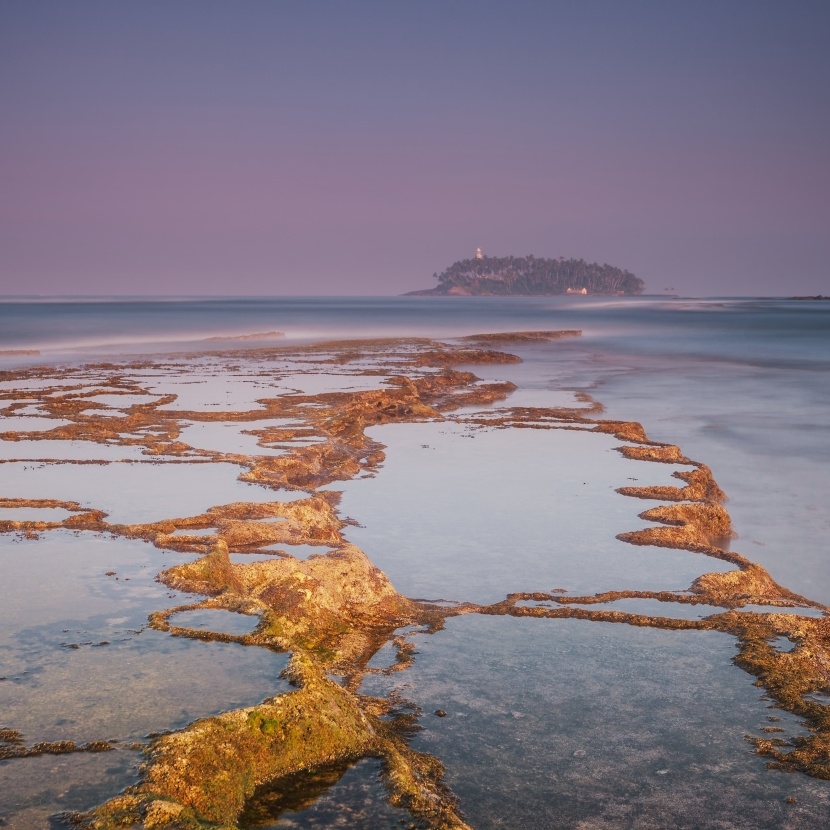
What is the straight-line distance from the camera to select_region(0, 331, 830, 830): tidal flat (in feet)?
12.4

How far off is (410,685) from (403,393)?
1354 centimetres

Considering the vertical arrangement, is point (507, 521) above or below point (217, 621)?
below

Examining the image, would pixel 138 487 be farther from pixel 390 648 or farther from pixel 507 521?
pixel 390 648

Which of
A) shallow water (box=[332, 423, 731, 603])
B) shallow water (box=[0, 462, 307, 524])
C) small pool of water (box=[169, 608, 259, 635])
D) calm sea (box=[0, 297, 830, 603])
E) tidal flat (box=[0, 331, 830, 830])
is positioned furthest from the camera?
calm sea (box=[0, 297, 830, 603])

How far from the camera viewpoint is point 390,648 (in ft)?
18.2

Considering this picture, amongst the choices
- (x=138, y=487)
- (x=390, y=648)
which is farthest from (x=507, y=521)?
(x=138, y=487)

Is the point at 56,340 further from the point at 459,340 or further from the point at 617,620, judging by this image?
the point at 617,620

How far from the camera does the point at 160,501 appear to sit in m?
Result: 8.36

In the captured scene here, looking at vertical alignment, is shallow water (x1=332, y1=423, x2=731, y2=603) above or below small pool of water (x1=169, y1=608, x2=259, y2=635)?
below

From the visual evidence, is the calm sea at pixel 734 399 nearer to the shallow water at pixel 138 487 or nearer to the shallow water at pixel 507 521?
the shallow water at pixel 507 521

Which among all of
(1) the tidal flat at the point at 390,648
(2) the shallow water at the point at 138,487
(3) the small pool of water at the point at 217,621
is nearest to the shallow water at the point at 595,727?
(1) the tidal flat at the point at 390,648

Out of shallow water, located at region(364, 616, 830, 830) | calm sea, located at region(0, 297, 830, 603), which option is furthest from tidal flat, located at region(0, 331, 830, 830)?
calm sea, located at region(0, 297, 830, 603)

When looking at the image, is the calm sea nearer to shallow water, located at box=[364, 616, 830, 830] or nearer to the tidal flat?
the tidal flat

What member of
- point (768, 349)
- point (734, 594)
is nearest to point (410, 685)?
point (734, 594)
